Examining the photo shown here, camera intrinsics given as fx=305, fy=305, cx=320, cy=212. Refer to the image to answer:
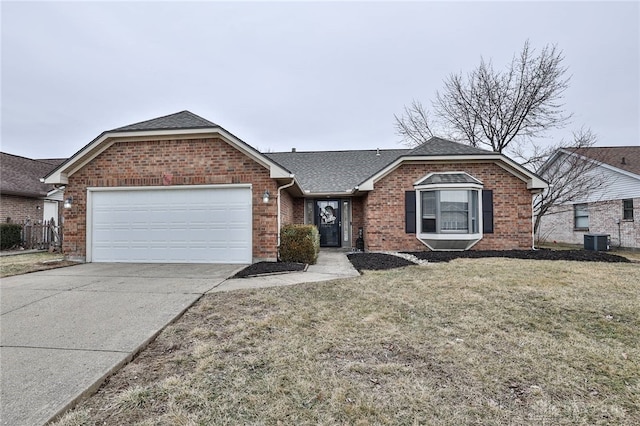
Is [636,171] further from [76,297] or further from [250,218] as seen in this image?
[76,297]

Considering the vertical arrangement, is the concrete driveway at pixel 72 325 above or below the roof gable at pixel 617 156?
below

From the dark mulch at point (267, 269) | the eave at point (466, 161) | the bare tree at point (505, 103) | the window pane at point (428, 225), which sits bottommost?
the dark mulch at point (267, 269)

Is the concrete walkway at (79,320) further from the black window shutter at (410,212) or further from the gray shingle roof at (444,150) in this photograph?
the gray shingle roof at (444,150)

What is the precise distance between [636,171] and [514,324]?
1611cm

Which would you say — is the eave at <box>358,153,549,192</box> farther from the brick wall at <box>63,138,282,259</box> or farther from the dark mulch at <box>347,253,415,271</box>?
the brick wall at <box>63,138,282,259</box>

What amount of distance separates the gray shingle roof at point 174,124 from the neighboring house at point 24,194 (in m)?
7.36

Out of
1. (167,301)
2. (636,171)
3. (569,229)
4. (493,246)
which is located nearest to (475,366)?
(167,301)

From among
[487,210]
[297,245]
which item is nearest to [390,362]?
[297,245]

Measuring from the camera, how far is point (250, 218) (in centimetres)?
891

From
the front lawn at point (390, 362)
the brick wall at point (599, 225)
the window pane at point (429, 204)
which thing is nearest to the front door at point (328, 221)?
the window pane at point (429, 204)

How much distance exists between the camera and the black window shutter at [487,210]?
1074 centimetres

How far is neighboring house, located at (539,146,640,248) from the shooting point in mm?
14055

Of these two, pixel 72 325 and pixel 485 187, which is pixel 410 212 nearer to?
pixel 485 187

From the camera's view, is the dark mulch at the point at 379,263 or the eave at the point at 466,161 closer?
the dark mulch at the point at 379,263
